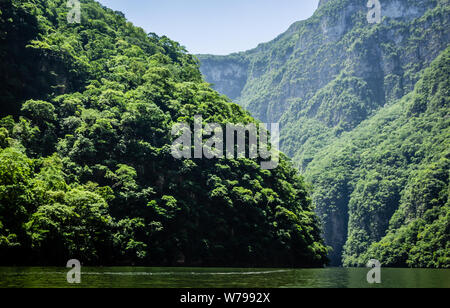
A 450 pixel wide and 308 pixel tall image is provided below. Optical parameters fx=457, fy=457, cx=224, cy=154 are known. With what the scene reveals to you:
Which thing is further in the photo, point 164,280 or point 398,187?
point 398,187

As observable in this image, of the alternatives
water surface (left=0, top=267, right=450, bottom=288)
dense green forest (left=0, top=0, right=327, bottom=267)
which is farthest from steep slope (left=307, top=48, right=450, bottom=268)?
water surface (left=0, top=267, right=450, bottom=288)

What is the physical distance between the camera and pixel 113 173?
55656 mm

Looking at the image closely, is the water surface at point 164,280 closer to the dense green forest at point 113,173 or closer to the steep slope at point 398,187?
the dense green forest at point 113,173

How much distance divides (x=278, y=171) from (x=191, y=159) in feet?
58.7

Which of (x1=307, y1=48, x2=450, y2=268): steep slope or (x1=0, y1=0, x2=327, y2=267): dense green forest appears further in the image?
(x1=307, y1=48, x2=450, y2=268): steep slope

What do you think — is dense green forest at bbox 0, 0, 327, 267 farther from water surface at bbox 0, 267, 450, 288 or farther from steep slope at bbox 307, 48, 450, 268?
steep slope at bbox 307, 48, 450, 268

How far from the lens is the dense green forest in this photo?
142 feet

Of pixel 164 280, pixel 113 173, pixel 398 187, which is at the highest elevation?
pixel 398 187

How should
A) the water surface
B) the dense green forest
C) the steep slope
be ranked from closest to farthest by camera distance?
1. the water surface
2. the dense green forest
3. the steep slope

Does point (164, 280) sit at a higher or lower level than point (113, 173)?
lower

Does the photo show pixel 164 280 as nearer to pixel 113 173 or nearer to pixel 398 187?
pixel 113 173

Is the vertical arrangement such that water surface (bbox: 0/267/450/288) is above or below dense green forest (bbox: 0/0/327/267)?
below

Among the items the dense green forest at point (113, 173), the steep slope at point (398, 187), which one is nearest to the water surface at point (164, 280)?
the dense green forest at point (113, 173)

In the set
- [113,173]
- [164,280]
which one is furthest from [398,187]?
[164,280]
